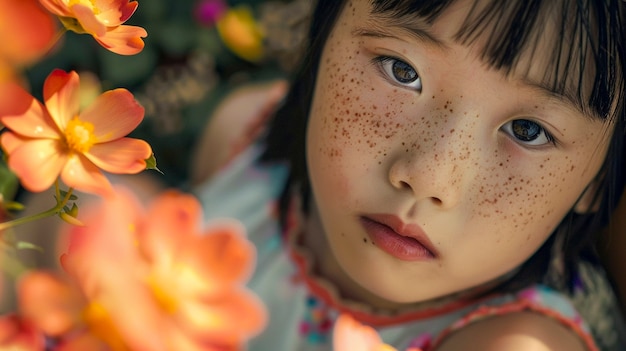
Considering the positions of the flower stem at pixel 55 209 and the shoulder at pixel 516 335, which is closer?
the flower stem at pixel 55 209

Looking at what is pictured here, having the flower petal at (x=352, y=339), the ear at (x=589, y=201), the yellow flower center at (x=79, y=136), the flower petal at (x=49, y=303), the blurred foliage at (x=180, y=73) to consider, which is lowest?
the blurred foliage at (x=180, y=73)

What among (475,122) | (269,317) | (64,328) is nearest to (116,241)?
(64,328)

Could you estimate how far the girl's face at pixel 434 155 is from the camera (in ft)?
1.91

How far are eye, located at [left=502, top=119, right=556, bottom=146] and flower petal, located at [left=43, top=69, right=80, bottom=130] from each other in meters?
0.36

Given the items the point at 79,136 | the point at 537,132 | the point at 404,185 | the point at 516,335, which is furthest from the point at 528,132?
the point at 79,136

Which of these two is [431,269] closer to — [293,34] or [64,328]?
[64,328]

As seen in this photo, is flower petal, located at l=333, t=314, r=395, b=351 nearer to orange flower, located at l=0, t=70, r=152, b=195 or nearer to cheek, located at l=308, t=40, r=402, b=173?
orange flower, located at l=0, t=70, r=152, b=195

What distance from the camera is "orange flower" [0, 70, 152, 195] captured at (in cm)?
37

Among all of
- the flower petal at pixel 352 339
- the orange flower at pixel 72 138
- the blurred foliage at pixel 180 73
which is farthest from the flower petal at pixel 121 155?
the blurred foliage at pixel 180 73

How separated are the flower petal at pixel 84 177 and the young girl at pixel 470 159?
0.94ft

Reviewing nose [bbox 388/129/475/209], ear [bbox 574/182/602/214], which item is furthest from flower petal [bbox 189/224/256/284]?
ear [bbox 574/182/602/214]

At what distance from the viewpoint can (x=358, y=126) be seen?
0.66 metres

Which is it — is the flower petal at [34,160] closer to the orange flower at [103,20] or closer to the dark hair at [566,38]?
the orange flower at [103,20]

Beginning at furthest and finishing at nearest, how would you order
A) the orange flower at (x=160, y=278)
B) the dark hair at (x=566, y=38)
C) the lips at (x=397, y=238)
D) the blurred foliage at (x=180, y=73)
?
the blurred foliage at (x=180, y=73) → the lips at (x=397, y=238) → the dark hair at (x=566, y=38) → the orange flower at (x=160, y=278)
